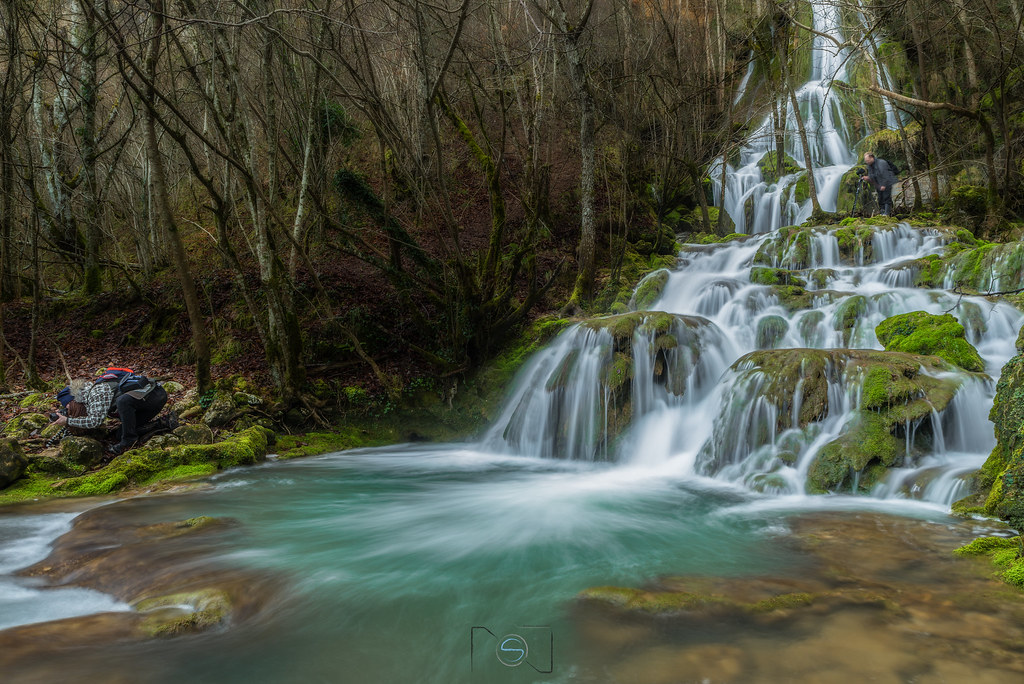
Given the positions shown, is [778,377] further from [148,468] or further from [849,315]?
[148,468]

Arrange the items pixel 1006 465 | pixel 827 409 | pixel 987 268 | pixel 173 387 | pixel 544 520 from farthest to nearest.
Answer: pixel 987 268 < pixel 173 387 < pixel 827 409 < pixel 544 520 < pixel 1006 465

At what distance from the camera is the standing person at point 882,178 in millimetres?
13719

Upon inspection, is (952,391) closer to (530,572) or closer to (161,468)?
(530,572)

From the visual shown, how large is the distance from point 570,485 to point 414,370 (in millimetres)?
4297

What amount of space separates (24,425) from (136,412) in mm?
1473

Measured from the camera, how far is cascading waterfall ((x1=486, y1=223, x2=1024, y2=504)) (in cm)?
592

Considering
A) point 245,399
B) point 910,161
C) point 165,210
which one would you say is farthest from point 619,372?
point 910,161

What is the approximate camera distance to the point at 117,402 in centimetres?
707

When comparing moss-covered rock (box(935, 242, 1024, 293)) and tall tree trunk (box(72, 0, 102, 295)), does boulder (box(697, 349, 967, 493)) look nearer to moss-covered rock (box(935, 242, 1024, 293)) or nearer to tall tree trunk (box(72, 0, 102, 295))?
moss-covered rock (box(935, 242, 1024, 293))

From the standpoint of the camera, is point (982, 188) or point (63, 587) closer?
point (63, 587)

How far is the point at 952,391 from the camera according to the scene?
5.97m

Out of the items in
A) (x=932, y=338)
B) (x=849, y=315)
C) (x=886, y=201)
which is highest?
(x=886, y=201)

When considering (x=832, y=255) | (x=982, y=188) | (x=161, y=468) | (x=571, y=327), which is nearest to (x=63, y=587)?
(x=161, y=468)

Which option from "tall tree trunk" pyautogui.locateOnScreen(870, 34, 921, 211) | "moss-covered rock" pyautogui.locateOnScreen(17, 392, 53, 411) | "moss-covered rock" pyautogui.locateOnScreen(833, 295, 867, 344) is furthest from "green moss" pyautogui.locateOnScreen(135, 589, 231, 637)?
"tall tree trunk" pyautogui.locateOnScreen(870, 34, 921, 211)
